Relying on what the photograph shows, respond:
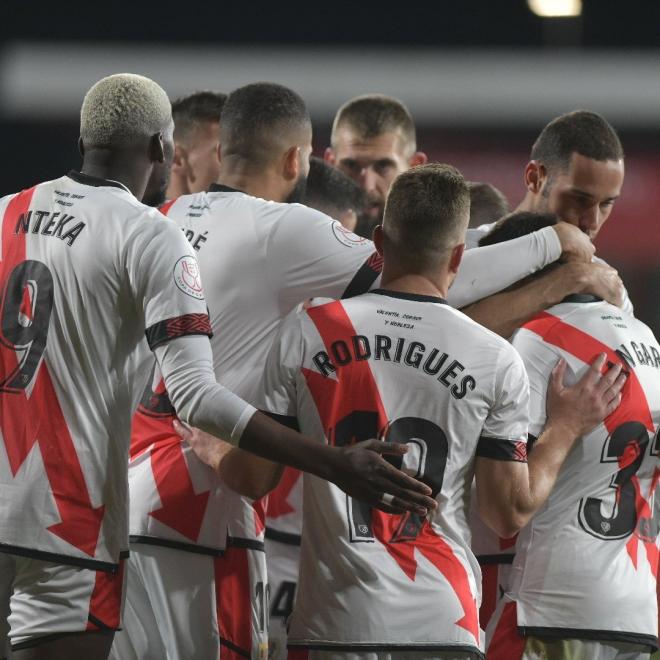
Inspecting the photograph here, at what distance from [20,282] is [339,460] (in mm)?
961

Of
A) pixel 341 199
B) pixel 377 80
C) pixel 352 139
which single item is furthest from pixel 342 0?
pixel 341 199

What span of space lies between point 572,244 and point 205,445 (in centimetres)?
127

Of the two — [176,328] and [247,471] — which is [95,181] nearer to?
[176,328]

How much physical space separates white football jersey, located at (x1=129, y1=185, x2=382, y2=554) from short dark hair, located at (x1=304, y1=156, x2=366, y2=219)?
1.25m

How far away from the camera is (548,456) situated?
365 cm

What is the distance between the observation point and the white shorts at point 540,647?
3.79 m

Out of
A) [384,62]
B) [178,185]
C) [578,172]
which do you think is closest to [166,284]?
[578,172]

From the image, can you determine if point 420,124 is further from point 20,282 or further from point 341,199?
point 20,282

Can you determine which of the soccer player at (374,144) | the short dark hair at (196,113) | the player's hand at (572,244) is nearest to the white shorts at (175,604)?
the player's hand at (572,244)

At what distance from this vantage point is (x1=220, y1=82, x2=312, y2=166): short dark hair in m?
4.28

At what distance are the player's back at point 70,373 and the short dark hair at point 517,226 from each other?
129 centimetres

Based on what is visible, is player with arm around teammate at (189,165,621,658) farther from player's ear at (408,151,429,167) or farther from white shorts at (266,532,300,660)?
player's ear at (408,151,429,167)

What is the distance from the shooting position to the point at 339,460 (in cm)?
302

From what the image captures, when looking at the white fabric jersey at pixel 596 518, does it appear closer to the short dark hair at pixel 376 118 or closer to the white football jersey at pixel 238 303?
the white football jersey at pixel 238 303
